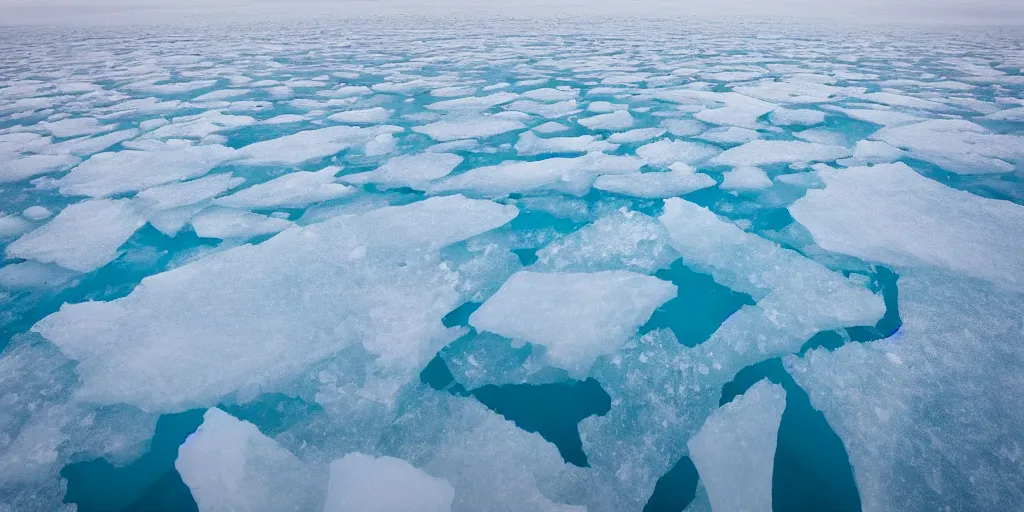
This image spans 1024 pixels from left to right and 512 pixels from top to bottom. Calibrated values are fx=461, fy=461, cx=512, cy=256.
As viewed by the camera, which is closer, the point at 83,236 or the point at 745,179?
the point at 83,236

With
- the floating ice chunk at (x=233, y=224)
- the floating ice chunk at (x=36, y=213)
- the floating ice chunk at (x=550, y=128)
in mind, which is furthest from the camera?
the floating ice chunk at (x=550, y=128)

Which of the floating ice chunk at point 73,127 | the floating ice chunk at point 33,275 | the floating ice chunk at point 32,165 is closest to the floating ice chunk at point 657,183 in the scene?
the floating ice chunk at point 33,275

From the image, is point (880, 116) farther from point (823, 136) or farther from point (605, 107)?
point (605, 107)

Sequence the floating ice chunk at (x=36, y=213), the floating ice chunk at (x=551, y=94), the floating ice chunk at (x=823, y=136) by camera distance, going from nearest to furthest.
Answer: the floating ice chunk at (x=36, y=213)
the floating ice chunk at (x=823, y=136)
the floating ice chunk at (x=551, y=94)

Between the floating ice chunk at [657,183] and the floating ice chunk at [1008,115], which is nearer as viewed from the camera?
the floating ice chunk at [657,183]

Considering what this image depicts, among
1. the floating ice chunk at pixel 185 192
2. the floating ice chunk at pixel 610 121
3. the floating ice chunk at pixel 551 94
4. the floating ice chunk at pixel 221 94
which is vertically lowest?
the floating ice chunk at pixel 185 192

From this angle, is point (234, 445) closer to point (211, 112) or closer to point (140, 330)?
point (140, 330)

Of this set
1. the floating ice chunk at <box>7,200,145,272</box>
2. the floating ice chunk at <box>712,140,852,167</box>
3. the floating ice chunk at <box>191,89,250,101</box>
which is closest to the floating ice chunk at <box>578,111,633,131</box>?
the floating ice chunk at <box>712,140,852,167</box>

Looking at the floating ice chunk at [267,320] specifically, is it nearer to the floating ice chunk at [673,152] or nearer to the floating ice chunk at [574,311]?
the floating ice chunk at [574,311]

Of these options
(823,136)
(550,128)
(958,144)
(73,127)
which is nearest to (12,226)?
(73,127)
